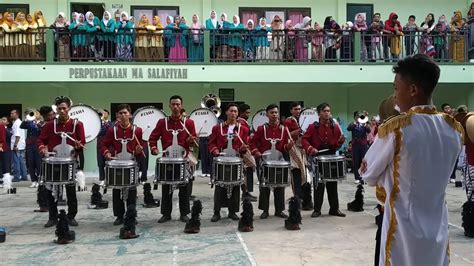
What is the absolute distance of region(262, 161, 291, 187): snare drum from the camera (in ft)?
27.2

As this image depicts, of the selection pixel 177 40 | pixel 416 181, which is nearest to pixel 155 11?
pixel 177 40

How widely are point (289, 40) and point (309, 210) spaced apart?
928 cm

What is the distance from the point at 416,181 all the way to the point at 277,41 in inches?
593

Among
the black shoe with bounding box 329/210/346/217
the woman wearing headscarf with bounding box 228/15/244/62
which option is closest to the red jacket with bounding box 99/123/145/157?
the black shoe with bounding box 329/210/346/217

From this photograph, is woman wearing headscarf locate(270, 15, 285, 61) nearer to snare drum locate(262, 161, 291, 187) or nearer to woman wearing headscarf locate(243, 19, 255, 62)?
woman wearing headscarf locate(243, 19, 255, 62)

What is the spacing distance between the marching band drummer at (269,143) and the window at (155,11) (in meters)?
12.0

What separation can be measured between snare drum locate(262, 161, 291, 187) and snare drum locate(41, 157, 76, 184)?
9.99 feet

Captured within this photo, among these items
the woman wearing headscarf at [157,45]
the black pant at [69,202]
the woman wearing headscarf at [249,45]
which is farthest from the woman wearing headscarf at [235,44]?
the black pant at [69,202]

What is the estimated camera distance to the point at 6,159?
43.5 ft

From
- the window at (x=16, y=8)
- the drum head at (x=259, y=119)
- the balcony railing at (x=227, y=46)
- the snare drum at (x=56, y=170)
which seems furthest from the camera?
the window at (x=16, y=8)

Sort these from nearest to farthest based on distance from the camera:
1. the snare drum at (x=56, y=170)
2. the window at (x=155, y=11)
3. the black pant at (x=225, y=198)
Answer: the snare drum at (x=56, y=170), the black pant at (x=225, y=198), the window at (x=155, y=11)

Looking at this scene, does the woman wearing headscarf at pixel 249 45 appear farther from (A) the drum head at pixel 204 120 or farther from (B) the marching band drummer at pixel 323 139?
(B) the marching band drummer at pixel 323 139

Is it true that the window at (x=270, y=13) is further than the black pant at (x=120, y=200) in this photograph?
Yes

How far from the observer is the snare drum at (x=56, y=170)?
25.1 feet
